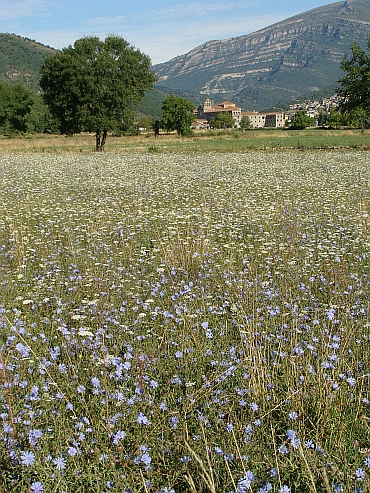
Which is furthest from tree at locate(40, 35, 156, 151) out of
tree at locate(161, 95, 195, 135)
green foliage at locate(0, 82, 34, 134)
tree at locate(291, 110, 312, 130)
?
tree at locate(291, 110, 312, 130)

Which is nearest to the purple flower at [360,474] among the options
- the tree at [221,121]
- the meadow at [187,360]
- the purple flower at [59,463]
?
the meadow at [187,360]

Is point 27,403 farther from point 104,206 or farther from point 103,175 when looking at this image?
point 103,175

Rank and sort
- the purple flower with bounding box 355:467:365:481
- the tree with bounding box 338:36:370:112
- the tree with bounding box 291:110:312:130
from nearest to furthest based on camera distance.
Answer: the purple flower with bounding box 355:467:365:481 < the tree with bounding box 338:36:370:112 < the tree with bounding box 291:110:312:130

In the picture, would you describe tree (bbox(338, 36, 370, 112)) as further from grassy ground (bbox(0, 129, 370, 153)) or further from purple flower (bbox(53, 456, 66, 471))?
purple flower (bbox(53, 456, 66, 471))

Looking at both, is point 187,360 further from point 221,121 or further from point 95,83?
point 221,121

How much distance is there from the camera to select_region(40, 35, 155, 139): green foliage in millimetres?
34812

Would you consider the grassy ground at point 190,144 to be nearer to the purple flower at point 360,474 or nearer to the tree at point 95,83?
the tree at point 95,83

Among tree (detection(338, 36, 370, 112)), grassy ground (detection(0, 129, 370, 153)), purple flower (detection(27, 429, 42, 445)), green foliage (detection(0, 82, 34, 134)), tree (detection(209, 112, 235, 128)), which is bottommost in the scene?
purple flower (detection(27, 429, 42, 445))

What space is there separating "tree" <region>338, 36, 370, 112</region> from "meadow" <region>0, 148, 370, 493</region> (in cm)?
2769

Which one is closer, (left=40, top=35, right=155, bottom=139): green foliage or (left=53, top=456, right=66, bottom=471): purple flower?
(left=53, top=456, right=66, bottom=471): purple flower

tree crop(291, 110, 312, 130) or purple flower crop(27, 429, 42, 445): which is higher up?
tree crop(291, 110, 312, 130)

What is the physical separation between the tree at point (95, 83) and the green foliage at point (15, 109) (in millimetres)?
49593

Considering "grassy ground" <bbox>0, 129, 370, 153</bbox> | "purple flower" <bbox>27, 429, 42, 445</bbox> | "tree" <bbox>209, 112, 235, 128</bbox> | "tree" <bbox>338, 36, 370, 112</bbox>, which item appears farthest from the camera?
"tree" <bbox>209, 112, 235, 128</bbox>

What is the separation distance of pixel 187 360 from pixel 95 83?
3453cm
